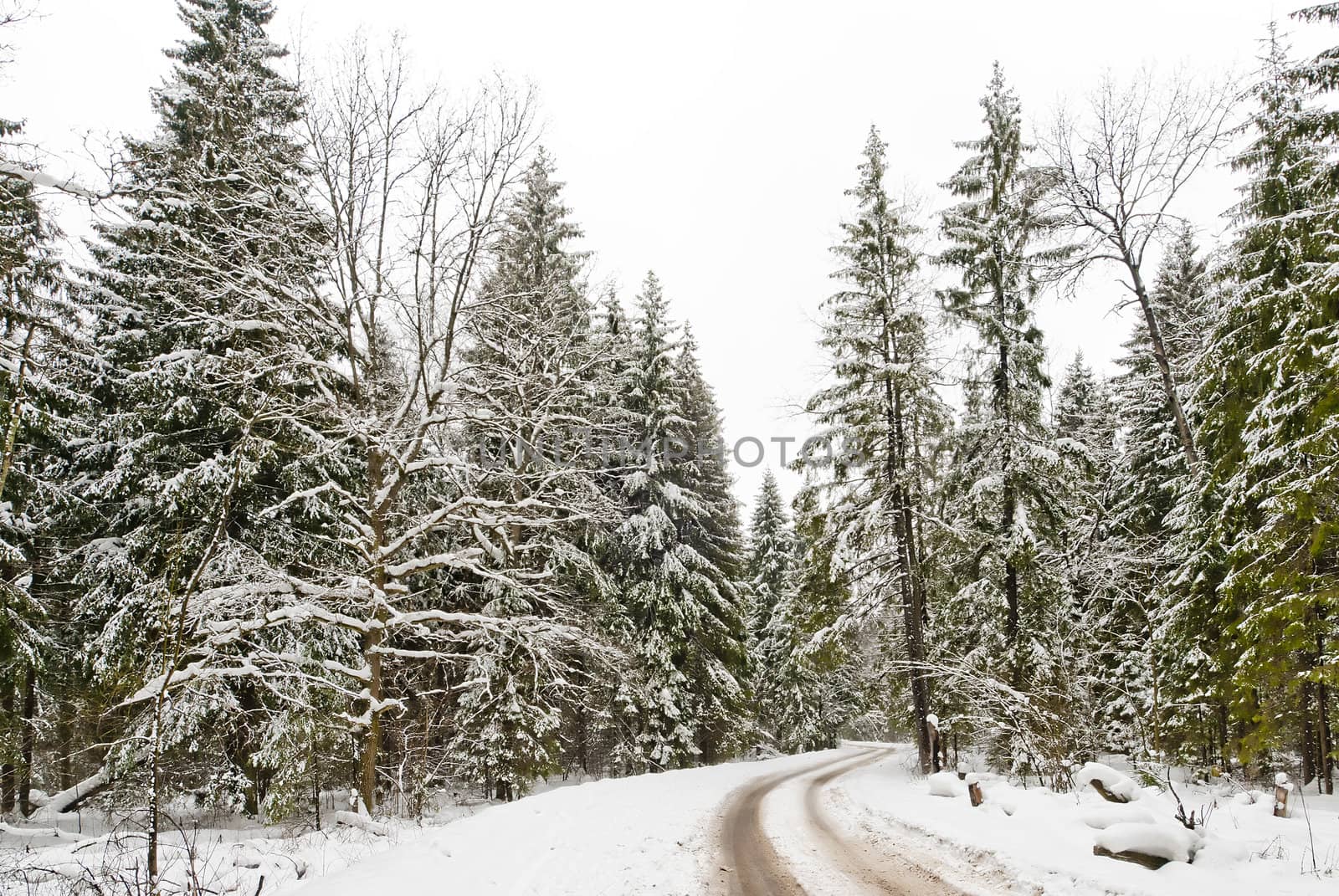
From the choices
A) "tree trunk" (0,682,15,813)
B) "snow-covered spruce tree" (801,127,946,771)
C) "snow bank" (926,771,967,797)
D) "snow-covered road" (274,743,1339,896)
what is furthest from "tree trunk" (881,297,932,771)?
"tree trunk" (0,682,15,813)

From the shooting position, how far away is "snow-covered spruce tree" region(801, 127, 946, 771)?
1603 centimetres

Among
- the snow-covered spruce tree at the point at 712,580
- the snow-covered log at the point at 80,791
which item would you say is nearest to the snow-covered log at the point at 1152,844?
the snow-covered log at the point at 80,791

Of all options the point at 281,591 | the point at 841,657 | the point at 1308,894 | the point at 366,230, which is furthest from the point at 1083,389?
the point at 281,591

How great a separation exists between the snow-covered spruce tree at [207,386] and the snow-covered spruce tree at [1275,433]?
560 inches

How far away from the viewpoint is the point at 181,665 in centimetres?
915

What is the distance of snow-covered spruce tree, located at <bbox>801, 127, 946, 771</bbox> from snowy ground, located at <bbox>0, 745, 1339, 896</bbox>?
21.5 ft

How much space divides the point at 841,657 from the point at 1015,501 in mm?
5927

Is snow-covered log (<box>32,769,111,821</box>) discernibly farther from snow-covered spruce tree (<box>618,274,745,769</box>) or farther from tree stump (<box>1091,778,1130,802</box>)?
tree stump (<box>1091,778,1130,802</box>)

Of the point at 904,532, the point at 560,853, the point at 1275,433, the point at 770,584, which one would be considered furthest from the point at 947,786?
the point at 770,584

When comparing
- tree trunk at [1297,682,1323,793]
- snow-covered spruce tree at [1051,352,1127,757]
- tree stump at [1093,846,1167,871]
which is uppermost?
snow-covered spruce tree at [1051,352,1127,757]

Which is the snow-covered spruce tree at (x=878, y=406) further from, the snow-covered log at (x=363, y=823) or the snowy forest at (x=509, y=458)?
the snow-covered log at (x=363, y=823)

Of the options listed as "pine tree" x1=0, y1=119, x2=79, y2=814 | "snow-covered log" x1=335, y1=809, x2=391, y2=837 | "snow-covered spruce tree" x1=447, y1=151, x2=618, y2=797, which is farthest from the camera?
"snow-covered spruce tree" x1=447, y1=151, x2=618, y2=797

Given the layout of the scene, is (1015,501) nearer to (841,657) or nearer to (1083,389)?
(841,657)

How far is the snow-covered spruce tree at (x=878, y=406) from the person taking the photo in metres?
16.0
